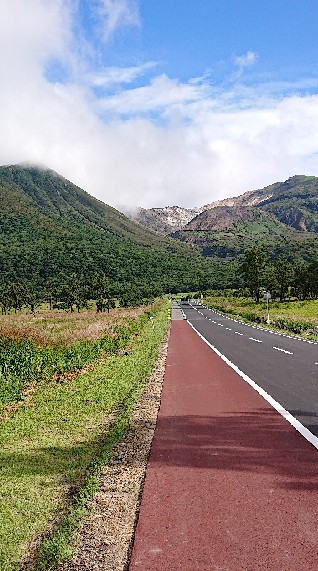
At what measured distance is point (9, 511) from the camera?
5438 millimetres

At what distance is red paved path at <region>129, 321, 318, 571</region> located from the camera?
13.2ft

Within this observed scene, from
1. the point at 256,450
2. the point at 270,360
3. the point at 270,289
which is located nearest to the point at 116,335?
the point at 270,360

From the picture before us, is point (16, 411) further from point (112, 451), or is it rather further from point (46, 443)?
point (112, 451)

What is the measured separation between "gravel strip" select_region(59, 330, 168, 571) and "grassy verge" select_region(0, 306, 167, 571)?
16cm

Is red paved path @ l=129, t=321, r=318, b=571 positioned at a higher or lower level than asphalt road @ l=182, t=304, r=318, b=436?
higher

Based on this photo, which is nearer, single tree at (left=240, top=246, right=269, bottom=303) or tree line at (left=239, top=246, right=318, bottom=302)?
single tree at (left=240, top=246, right=269, bottom=303)

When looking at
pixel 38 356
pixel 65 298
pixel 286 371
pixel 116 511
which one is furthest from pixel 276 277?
pixel 116 511

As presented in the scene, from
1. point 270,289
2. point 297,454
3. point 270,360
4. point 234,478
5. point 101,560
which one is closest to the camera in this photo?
point 101,560

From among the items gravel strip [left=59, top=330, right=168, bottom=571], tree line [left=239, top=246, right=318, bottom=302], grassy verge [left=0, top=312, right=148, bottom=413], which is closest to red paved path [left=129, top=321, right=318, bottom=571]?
gravel strip [left=59, top=330, right=168, bottom=571]

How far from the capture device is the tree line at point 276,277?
90.2 meters

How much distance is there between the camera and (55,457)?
24.4 ft

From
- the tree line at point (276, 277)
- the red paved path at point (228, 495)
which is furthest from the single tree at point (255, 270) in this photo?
the red paved path at point (228, 495)

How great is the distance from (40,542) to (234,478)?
2.51 metres

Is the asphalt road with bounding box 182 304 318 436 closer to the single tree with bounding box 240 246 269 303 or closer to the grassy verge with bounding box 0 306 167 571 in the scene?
the grassy verge with bounding box 0 306 167 571
